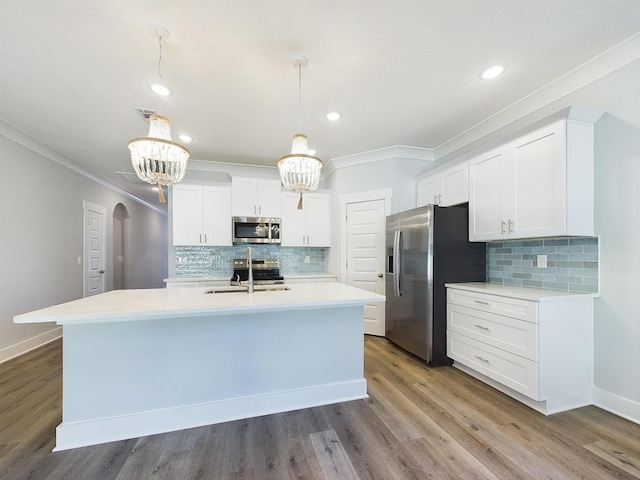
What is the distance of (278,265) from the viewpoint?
4340 millimetres

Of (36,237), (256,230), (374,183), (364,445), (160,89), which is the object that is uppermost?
(160,89)

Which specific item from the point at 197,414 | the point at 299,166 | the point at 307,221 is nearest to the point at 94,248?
the point at 307,221

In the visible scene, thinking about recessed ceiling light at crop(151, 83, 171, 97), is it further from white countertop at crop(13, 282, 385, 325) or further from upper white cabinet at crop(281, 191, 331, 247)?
upper white cabinet at crop(281, 191, 331, 247)

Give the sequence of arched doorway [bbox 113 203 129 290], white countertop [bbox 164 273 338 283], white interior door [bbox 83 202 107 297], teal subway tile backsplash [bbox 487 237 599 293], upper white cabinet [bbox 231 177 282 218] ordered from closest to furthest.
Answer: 1. teal subway tile backsplash [bbox 487 237 599 293]
2. white countertop [bbox 164 273 338 283]
3. upper white cabinet [bbox 231 177 282 218]
4. white interior door [bbox 83 202 107 297]
5. arched doorway [bbox 113 203 129 290]

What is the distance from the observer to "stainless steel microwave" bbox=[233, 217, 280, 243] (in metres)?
4.02

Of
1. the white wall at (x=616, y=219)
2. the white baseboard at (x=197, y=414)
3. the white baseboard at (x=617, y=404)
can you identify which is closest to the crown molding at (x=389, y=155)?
the white wall at (x=616, y=219)

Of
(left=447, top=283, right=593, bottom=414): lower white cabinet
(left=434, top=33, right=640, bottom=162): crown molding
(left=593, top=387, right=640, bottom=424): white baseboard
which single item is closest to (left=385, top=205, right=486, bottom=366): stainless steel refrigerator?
(left=447, top=283, right=593, bottom=414): lower white cabinet

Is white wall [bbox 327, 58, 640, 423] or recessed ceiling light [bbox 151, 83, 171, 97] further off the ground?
recessed ceiling light [bbox 151, 83, 171, 97]

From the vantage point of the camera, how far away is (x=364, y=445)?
171 cm

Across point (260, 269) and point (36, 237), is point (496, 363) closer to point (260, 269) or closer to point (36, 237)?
point (260, 269)

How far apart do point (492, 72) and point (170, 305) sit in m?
2.92

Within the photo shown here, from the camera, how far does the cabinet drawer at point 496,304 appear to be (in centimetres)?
206

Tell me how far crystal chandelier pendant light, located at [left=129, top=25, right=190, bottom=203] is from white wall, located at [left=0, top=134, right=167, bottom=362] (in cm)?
257

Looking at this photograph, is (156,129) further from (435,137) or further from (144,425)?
(435,137)
